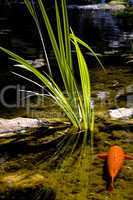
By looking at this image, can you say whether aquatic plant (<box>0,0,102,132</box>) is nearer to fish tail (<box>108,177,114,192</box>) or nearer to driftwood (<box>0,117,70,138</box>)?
driftwood (<box>0,117,70,138</box>)

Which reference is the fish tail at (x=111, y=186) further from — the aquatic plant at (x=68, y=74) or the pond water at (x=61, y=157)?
the aquatic plant at (x=68, y=74)

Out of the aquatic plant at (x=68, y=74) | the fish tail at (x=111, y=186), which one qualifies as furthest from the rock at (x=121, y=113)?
the fish tail at (x=111, y=186)

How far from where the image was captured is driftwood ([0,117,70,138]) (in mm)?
2983

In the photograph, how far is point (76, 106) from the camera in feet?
9.68

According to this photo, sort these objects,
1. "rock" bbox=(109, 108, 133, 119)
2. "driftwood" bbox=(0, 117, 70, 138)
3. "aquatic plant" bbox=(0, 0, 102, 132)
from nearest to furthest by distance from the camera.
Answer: "aquatic plant" bbox=(0, 0, 102, 132)
"driftwood" bbox=(0, 117, 70, 138)
"rock" bbox=(109, 108, 133, 119)

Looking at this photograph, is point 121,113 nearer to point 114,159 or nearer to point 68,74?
point 68,74

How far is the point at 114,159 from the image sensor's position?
Answer: 2.27 m

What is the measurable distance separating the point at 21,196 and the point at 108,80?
3.12m

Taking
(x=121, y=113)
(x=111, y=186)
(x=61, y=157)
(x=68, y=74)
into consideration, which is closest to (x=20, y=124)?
(x=68, y=74)

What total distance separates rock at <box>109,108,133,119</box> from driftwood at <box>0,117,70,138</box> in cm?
44

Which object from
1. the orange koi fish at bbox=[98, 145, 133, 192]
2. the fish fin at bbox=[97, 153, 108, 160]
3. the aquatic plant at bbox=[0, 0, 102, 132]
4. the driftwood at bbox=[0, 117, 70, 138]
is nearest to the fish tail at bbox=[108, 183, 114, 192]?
the orange koi fish at bbox=[98, 145, 133, 192]

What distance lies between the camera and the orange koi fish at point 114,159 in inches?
83.7

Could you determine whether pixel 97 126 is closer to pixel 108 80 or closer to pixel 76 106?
pixel 76 106

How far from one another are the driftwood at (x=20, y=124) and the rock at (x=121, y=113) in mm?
438
